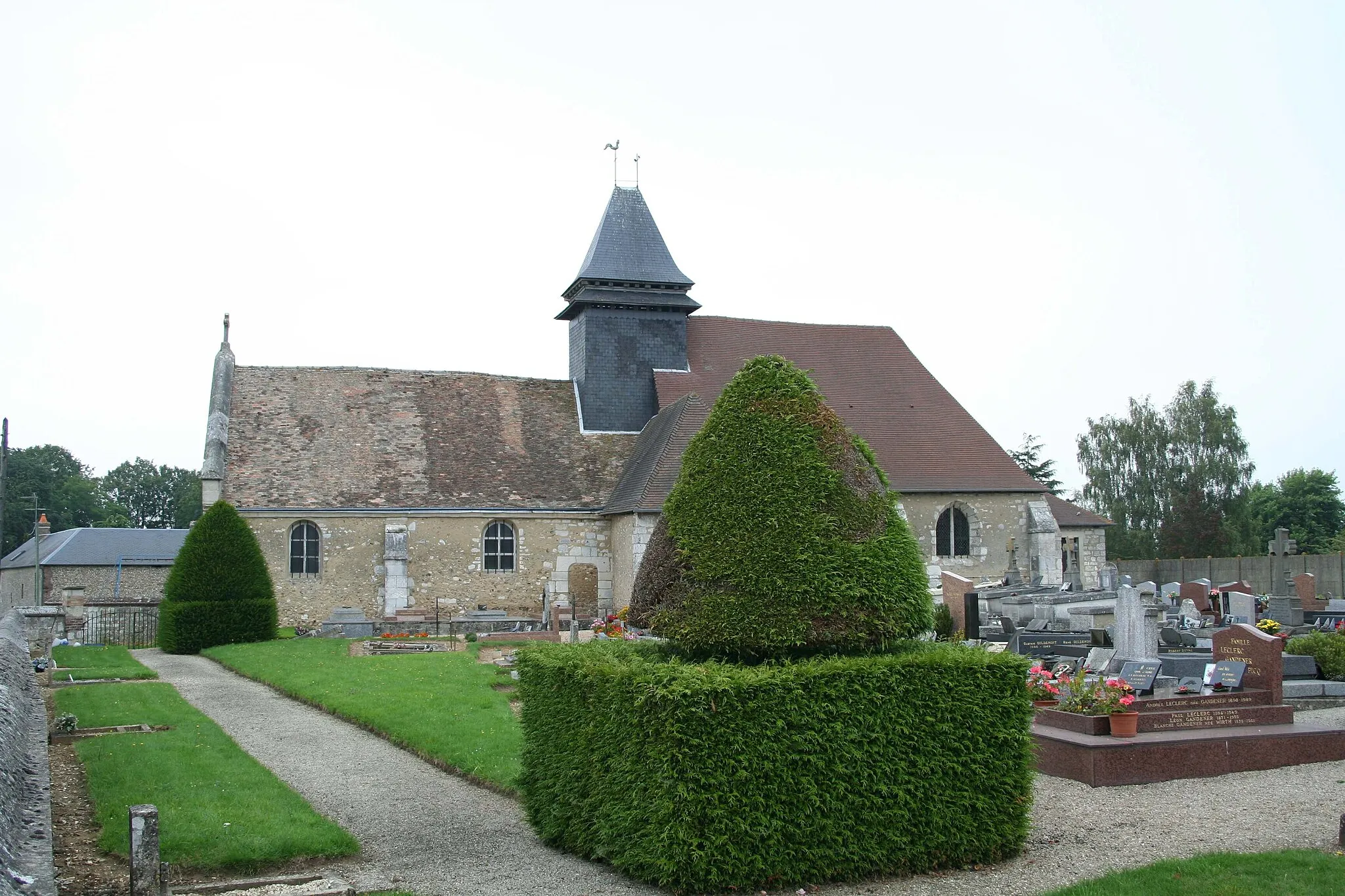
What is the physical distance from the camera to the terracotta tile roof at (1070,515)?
101 feet

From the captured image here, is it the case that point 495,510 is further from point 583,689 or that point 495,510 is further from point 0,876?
point 0,876

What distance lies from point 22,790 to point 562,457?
2061 centimetres

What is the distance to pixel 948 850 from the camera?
643 centimetres

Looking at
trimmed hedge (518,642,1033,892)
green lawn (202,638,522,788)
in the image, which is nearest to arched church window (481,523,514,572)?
green lawn (202,638,522,788)

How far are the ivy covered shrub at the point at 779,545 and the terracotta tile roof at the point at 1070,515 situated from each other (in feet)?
82.6

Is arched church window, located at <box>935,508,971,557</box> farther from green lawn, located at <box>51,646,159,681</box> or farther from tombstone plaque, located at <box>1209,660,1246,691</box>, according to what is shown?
green lawn, located at <box>51,646,159,681</box>

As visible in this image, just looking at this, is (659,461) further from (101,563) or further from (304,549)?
(101,563)

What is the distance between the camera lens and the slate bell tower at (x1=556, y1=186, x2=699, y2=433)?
91.9ft

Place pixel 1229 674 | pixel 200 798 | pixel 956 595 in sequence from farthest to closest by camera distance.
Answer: pixel 956 595 → pixel 1229 674 → pixel 200 798

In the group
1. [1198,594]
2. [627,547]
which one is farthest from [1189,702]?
[627,547]

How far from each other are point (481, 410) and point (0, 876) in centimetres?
2429

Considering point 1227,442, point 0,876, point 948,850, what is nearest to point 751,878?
point 948,850

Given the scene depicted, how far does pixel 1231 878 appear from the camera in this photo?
5.88 m

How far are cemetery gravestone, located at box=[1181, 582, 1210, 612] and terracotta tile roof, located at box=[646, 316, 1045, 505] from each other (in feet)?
17.4
